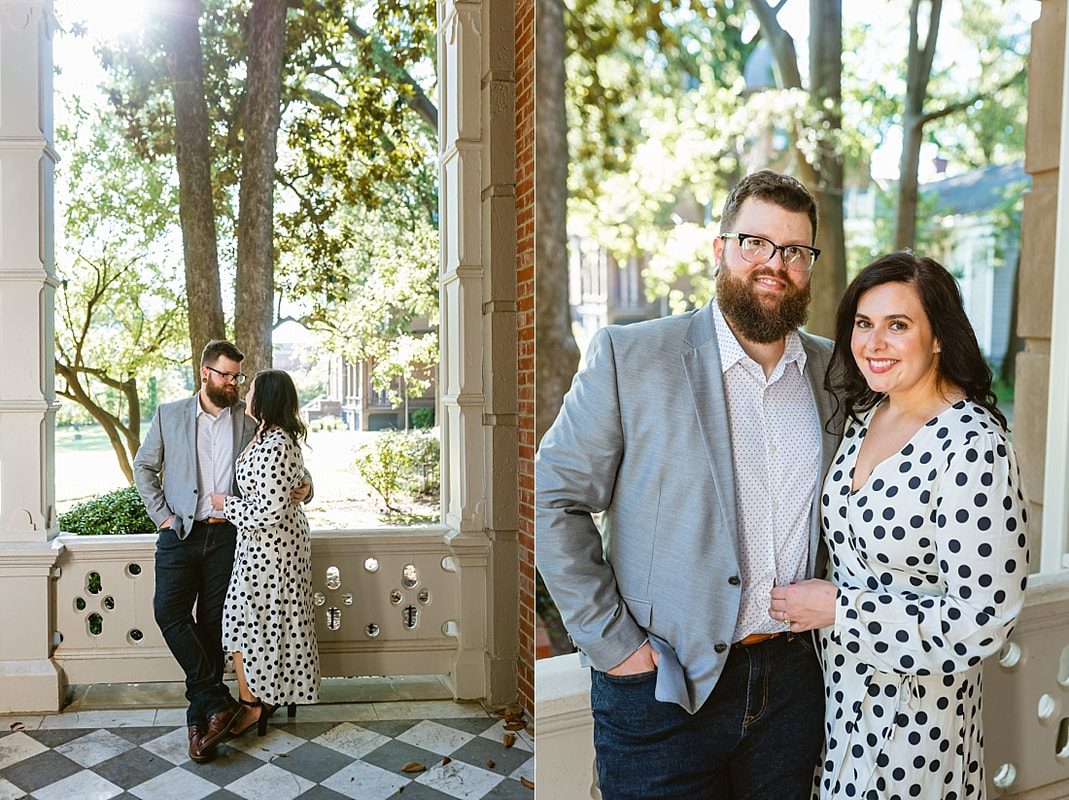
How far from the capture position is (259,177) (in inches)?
174

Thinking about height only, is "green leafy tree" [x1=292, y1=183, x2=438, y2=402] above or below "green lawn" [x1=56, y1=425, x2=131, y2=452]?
above

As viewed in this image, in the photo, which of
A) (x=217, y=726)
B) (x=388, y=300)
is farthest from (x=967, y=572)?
(x=388, y=300)

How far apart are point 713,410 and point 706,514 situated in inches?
6.6

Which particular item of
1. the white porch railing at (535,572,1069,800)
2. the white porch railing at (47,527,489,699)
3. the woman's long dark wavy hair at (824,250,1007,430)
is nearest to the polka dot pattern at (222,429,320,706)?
the white porch railing at (47,527,489,699)

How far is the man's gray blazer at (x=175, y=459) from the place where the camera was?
347 centimetres

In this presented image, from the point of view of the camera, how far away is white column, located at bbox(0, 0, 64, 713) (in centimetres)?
378

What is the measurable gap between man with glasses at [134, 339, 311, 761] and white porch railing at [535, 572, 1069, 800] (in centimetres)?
206

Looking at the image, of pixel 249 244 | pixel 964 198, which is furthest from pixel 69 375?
pixel 964 198

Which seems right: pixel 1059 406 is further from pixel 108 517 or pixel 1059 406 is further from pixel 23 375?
pixel 108 517

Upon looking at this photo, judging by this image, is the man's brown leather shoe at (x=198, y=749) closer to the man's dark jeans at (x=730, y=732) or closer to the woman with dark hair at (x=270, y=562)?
the woman with dark hair at (x=270, y=562)

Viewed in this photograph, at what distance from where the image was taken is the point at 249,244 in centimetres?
442

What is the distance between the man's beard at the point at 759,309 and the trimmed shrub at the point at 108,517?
356cm

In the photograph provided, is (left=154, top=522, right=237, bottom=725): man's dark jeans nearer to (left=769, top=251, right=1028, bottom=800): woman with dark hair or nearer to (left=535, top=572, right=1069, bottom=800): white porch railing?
(left=535, top=572, right=1069, bottom=800): white porch railing

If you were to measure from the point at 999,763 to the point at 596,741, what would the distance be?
922mm
